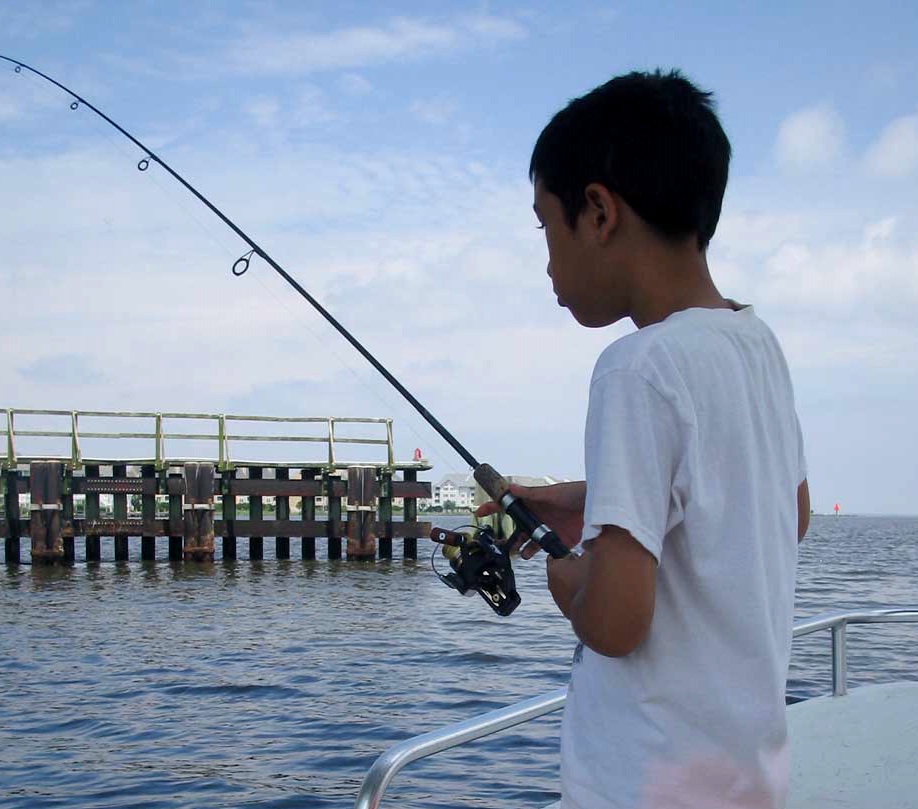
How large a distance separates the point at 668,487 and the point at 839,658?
2386 mm

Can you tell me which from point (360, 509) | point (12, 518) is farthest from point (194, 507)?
point (12, 518)

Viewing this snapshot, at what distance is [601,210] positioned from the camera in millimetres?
1289

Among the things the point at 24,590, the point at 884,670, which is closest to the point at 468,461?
the point at 884,670

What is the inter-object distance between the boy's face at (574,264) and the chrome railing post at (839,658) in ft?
6.88

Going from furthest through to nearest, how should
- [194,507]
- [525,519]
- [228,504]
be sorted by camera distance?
1. [228,504]
2. [194,507]
3. [525,519]

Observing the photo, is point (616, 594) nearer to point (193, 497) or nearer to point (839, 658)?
point (839, 658)

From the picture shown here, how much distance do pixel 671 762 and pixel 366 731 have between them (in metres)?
7.29

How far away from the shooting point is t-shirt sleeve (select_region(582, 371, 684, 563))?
115 cm

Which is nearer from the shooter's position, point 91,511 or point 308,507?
point 91,511

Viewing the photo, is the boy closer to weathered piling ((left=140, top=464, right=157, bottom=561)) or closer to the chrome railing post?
the chrome railing post

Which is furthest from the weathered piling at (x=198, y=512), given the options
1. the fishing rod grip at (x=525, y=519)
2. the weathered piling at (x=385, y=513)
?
the fishing rod grip at (x=525, y=519)

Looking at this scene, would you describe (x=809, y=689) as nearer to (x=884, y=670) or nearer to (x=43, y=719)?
(x=884, y=670)

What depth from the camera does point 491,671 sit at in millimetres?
10711

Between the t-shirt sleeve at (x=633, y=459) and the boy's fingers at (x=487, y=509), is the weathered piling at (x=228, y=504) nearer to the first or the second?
the boy's fingers at (x=487, y=509)
